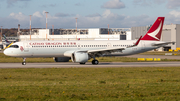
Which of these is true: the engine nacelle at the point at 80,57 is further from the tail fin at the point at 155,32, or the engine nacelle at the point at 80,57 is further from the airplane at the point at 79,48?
the tail fin at the point at 155,32

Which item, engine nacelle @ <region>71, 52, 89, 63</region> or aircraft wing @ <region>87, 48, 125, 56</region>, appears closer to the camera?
engine nacelle @ <region>71, 52, 89, 63</region>

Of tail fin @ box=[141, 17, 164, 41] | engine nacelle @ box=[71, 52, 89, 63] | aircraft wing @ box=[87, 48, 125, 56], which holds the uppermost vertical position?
tail fin @ box=[141, 17, 164, 41]

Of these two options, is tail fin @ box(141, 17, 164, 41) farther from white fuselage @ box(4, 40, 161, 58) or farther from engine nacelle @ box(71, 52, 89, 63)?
engine nacelle @ box(71, 52, 89, 63)

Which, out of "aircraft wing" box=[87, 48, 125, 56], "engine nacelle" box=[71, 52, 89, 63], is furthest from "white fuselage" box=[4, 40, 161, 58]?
"engine nacelle" box=[71, 52, 89, 63]

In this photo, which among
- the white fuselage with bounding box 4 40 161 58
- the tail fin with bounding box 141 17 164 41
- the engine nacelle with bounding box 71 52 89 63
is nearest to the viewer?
the engine nacelle with bounding box 71 52 89 63

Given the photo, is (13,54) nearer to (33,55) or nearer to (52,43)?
(33,55)

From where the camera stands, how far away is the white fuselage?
137 ft

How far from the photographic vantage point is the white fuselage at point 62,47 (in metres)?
41.6

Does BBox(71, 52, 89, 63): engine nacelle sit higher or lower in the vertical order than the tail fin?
lower

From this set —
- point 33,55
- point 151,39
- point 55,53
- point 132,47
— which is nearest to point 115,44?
point 132,47

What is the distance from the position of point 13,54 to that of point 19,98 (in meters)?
29.0

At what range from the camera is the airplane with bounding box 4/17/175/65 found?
41.2 meters

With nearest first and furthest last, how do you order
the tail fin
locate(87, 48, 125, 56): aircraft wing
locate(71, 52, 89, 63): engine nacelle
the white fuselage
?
locate(71, 52, 89, 63): engine nacelle → locate(87, 48, 125, 56): aircraft wing → the white fuselage → the tail fin

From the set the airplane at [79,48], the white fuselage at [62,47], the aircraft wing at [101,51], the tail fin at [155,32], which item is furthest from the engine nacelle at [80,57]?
the tail fin at [155,32]
